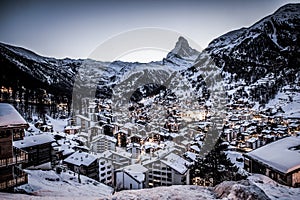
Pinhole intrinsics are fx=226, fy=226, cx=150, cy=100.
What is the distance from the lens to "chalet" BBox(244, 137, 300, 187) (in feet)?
26.9

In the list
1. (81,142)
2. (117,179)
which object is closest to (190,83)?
(81,142)

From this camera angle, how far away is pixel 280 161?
29.1 feet

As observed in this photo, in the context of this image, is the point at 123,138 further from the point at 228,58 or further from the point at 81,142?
the point at 228,58

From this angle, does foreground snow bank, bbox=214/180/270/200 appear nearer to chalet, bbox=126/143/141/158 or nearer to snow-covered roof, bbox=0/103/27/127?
snow-covered roof, bbox=0/103/27/127

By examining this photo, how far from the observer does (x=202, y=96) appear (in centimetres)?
7362

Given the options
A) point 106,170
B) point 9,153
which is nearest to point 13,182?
point 9,153

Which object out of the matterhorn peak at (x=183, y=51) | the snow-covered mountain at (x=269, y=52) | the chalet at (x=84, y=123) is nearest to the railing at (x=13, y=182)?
the chalet at (x=84, y=123)

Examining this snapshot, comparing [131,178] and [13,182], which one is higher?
[13,182]

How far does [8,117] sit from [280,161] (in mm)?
9888

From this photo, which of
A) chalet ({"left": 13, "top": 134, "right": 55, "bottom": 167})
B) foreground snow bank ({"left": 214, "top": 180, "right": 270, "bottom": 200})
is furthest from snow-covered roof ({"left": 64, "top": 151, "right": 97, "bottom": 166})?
foreground snow bank ({"left": 214, "top": 180, "right": 270, "bottom": 200})

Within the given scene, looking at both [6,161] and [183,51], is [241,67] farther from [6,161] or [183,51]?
[183,51]

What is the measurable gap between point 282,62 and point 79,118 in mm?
68025

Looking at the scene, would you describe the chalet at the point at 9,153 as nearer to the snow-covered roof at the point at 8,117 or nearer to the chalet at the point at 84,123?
the snow-covered roof at the point at 8,117

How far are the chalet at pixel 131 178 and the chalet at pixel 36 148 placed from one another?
207 inches
